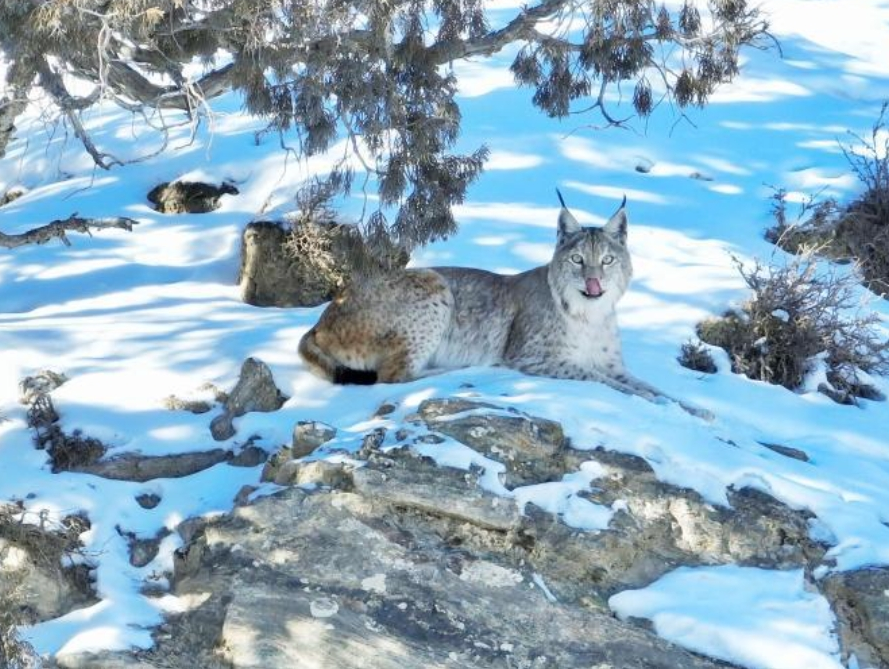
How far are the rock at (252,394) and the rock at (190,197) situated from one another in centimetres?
415

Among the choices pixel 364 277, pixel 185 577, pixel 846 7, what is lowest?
pixel 185 577

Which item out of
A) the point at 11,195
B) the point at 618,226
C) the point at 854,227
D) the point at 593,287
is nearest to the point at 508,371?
the point at 593,287

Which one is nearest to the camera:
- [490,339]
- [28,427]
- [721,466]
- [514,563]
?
[514,563]

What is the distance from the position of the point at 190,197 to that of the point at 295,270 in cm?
227

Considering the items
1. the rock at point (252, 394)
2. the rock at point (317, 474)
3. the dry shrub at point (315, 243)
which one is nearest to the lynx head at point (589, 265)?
the dry shrub at point (315, 243)

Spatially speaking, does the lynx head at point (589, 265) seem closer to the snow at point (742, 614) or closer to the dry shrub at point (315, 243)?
the dry shrub at point (315, 243)

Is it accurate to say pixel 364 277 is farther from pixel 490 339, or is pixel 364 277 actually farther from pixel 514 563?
pixel 514 563

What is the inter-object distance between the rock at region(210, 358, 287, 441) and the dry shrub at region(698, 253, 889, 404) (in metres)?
3.33

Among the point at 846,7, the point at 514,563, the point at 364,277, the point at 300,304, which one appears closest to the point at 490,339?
the point at 364,277

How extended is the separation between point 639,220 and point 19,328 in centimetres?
542

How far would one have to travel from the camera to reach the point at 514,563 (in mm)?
6156

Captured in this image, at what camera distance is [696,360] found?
9461 mm

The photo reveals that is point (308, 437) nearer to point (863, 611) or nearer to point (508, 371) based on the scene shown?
point (508, 371)

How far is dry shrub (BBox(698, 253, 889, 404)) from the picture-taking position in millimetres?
9484
